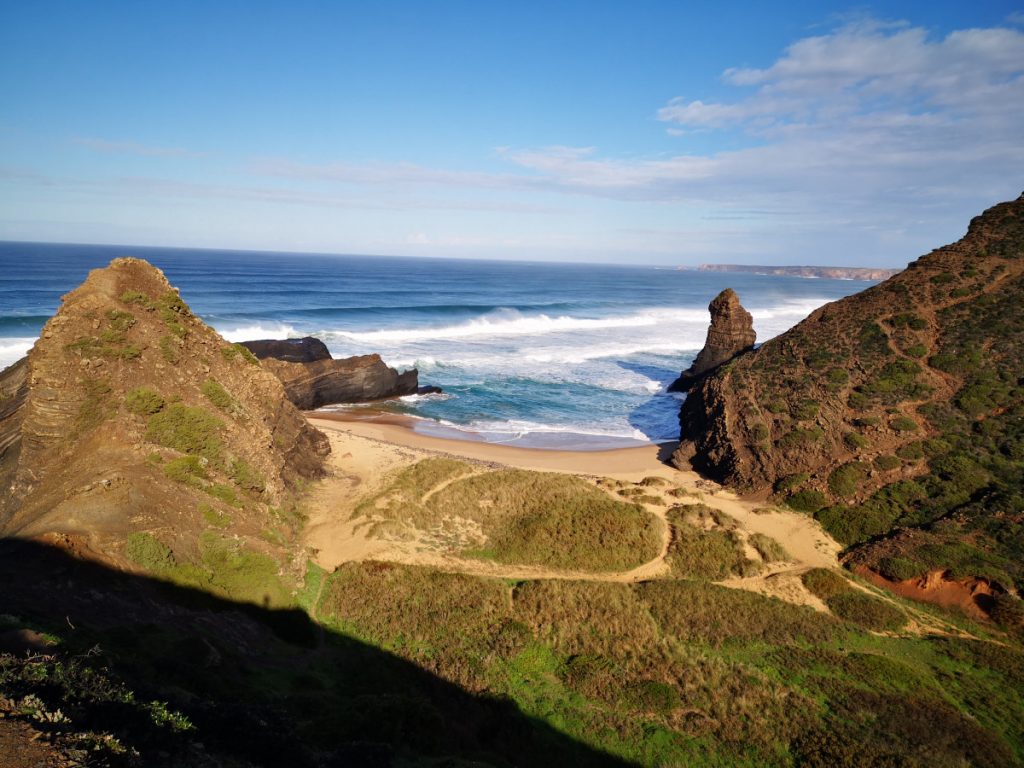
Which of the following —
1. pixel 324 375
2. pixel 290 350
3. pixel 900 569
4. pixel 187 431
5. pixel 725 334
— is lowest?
pixel 900 569

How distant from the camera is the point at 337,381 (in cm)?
4122

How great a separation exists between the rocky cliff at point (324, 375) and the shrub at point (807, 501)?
28.6m

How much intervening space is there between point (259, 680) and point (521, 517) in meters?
12.1

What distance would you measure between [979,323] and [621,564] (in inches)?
971

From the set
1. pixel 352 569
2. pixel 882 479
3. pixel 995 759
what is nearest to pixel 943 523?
pixel 882 479

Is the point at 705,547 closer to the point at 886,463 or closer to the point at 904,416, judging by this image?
the point at 886,463

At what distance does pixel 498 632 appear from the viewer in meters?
Result: 15.7

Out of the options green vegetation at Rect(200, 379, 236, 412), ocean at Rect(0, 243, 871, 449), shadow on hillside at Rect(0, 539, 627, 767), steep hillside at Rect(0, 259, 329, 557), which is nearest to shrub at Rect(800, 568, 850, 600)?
shadow on hillside at Rect(0, 539, 627, 767)

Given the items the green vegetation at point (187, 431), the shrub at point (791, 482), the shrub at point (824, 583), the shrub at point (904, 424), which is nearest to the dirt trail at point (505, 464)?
the shrub at point (824, 583)

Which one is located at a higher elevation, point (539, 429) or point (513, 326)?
point (513, 326)

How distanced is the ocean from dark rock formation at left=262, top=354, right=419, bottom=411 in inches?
68.6

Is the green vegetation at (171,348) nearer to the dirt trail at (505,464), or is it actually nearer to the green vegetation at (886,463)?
the dirt trail at (505,464)

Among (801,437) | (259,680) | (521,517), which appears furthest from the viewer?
(801,437)

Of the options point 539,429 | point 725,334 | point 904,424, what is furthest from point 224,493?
point 725,334
